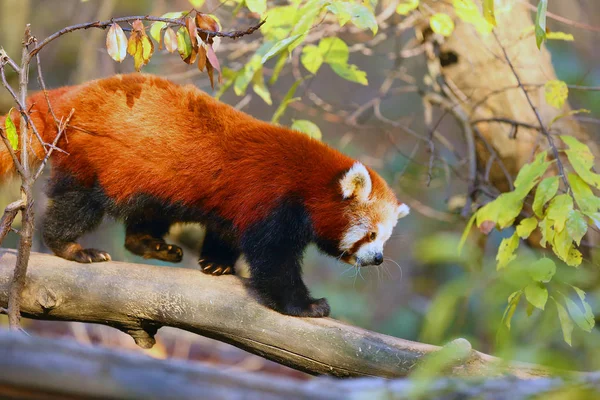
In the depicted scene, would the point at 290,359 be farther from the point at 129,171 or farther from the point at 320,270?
the point at 320,270

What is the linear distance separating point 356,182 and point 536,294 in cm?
97

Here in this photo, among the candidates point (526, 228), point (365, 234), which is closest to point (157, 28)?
point (365, 234)

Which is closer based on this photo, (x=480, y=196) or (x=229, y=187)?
(x=229, y=187)

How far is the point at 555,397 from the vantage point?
1.01 meters

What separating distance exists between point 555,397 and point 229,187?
2.00 metres

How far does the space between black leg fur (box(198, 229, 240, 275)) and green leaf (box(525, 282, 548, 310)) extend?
1384 millimetres

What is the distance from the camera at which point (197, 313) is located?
258cm

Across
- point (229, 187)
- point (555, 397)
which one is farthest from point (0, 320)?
point (555, 397)

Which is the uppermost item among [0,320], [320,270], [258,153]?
[258,153]

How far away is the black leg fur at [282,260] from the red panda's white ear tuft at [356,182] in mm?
214

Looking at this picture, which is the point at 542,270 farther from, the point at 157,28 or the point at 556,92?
the point at 157,28

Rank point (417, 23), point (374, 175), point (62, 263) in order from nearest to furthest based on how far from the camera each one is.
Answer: point (62, 263) < point (374, 175) < point (417, 23)

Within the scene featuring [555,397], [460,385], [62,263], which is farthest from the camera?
[62,263]

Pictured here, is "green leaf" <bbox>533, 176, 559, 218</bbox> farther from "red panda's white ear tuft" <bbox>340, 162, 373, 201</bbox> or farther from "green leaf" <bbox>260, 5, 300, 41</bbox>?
"green leaf" <bbox>260, 5, 300, 41</bbox>
